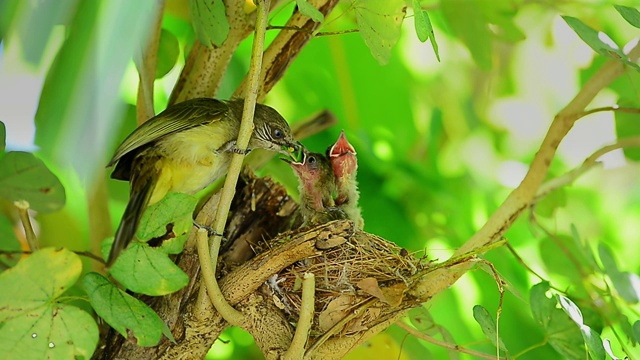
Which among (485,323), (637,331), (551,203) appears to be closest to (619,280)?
(637,331)

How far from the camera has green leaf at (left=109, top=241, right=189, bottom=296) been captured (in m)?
0.91

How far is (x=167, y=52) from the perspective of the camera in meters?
1.36

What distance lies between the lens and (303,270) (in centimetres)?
123

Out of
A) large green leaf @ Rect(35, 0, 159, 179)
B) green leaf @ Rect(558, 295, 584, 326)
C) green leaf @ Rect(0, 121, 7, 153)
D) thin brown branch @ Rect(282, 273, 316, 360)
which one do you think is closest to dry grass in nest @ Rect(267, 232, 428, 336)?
thin brown branch @ Rect(282, 273, 316, 360)

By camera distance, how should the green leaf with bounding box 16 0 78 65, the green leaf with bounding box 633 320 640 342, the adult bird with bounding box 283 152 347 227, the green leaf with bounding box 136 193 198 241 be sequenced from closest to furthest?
1. the green leaf with bounding box 16 0 78 65
2. the green leaf with bounding box 136 193 198 241
3. the green leaf with bounding box 633 320 640 342
4. the adult bird with bounding box 283 152 347 227

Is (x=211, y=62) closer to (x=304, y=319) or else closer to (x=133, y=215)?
(x=133, y=215)

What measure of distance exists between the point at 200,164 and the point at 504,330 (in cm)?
78

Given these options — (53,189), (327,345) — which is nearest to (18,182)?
(53,189)

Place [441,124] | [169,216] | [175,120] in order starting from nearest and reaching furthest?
1. [169,216]
2. [175,120]
3. [441,124]

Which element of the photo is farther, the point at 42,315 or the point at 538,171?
the point at 538,171

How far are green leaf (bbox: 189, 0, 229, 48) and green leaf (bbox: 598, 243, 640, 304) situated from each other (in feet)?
2.42

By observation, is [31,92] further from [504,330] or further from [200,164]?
[504,330]

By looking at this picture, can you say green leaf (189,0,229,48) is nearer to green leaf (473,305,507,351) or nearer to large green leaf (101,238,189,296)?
large green leaf (101,238,189,296)

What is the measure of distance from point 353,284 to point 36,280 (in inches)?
20.1
